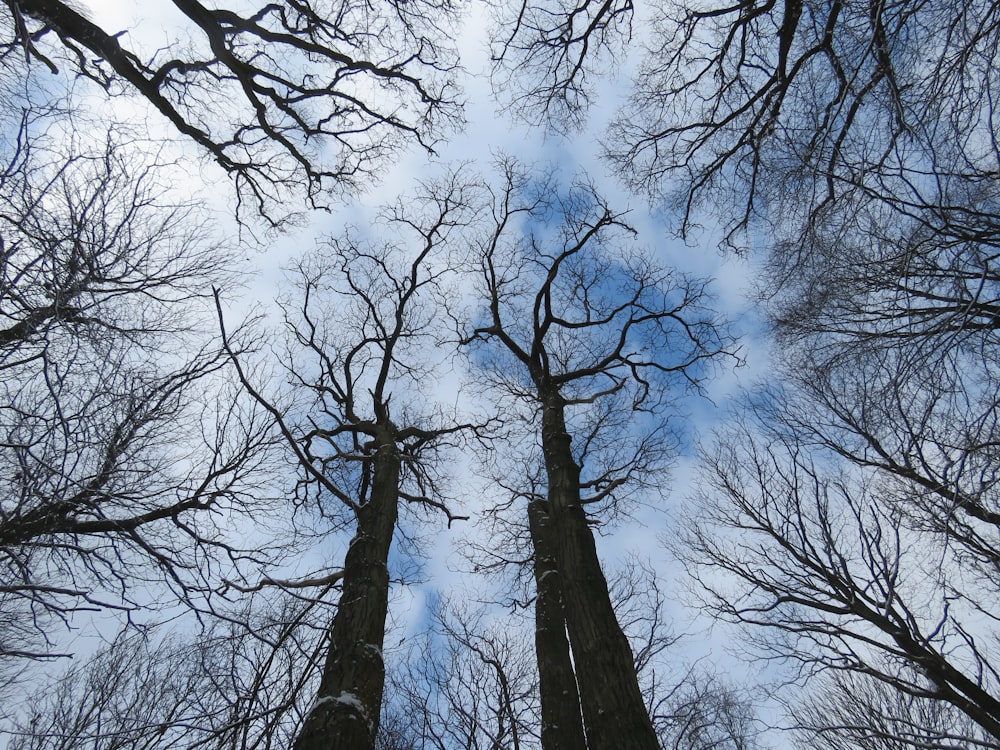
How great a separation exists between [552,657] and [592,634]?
1213 millimetres

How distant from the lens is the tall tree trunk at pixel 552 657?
4668mm

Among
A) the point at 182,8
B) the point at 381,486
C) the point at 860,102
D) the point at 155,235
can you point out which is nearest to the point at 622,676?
the point at 381,486

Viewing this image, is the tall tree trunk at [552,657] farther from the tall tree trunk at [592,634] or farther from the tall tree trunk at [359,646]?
the tall tree trunk at [359,646]

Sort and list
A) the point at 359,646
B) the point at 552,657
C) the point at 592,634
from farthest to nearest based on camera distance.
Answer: the point at 552,657
the point at 592,634
the point at 359,646

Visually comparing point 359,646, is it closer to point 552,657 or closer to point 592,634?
point 592,634

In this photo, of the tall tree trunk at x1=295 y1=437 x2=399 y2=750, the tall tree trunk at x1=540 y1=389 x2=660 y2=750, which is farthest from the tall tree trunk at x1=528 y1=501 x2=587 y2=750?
the tall tree trunk at x1=295 y1=437 x2=399 y2=750

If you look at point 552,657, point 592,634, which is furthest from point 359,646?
point 552,657

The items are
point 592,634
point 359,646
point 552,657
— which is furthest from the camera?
point 552,657

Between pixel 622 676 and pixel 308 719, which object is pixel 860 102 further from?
pixel 308 719

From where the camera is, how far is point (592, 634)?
14.0ft

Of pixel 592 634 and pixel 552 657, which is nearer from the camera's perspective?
pixel 592 634

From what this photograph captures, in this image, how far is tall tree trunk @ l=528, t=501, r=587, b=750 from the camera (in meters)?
4.67

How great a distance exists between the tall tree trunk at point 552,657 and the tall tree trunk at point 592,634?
0.31m

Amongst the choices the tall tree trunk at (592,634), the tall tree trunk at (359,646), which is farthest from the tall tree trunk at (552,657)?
the tall tree trunk at (359,646)
